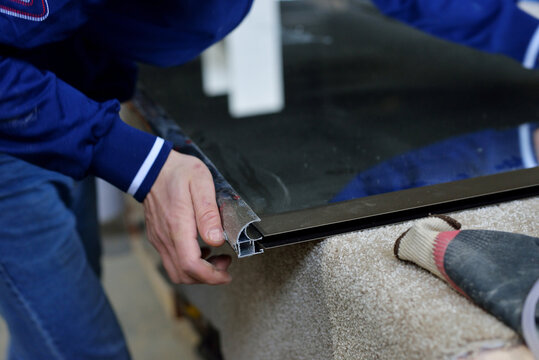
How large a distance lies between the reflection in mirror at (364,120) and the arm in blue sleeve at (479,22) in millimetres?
94

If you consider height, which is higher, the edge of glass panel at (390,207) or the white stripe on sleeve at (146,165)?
the white stripe on sleeve at (146,165)

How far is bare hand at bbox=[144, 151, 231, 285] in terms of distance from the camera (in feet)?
1.72

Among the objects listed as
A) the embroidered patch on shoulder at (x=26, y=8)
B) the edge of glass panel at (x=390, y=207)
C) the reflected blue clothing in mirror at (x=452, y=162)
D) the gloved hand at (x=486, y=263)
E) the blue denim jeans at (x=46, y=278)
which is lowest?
the blue denim jeans at (x=46, y=278)

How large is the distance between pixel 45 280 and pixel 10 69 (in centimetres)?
31

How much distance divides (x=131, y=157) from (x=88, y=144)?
0.16 feet

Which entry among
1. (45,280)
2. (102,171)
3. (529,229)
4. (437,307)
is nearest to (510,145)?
(529,229)

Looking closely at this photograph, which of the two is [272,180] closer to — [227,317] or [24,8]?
[227,317]

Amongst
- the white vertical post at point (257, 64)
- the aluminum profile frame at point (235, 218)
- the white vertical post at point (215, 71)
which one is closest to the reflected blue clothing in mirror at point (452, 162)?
the aluminum profile frame at point (235, 218)

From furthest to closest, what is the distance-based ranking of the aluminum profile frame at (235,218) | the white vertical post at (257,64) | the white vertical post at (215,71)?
the white vertical post at (215,71) < the white vertical post at (257,64) < the aluminum profile frame at (235,218)

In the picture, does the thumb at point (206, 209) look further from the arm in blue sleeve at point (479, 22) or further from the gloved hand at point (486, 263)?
the arm in blue sleeve at point (479, 22)

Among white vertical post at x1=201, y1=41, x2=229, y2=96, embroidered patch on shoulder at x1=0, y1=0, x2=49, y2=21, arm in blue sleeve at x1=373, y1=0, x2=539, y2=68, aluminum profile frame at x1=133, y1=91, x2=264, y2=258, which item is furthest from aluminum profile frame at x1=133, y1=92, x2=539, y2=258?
white vertical post at x1=201, y1=41, x2=229, y2=96

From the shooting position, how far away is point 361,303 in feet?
1.51

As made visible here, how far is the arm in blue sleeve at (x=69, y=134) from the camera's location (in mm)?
534

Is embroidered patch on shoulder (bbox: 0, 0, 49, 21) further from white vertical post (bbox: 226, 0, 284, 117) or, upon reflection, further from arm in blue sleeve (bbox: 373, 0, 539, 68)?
arm in blue sleeve (bbox: 373, 0, 539, 68)
